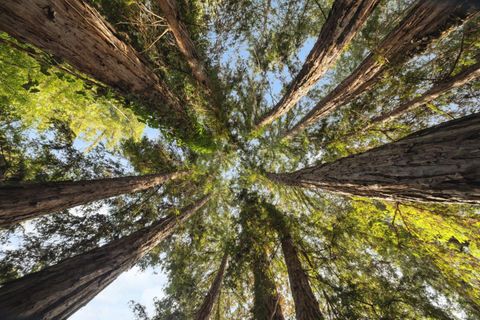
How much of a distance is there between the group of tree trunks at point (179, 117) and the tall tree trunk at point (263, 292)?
32 mm

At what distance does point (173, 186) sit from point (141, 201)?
4.46ft

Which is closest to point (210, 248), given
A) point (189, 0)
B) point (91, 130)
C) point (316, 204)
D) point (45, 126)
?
point (316, 204)

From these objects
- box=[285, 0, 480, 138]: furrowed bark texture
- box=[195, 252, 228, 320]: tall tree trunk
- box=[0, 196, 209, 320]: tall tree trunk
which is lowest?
box=[195, 252, 228, 320]: tall tree trunk

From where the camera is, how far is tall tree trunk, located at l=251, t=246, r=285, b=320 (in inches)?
176

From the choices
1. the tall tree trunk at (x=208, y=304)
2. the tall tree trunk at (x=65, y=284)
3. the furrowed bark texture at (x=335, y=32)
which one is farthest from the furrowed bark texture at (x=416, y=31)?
the tall tree trunk at (x=208, y=304)

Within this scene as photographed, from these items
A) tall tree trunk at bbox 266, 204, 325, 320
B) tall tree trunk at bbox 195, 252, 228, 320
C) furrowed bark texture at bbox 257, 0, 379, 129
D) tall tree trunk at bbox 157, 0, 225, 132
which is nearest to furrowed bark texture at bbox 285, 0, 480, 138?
furrowed bark texture at bbox 257, 0, 379, 129

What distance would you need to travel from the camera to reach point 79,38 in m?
2.84

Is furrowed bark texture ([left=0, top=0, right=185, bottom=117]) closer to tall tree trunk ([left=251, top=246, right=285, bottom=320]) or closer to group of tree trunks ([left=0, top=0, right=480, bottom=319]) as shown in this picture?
group of tree trunks ([left=0, top=0, right=480, bottom=319])

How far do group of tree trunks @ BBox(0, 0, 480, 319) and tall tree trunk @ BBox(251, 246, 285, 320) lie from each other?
0.10 feet

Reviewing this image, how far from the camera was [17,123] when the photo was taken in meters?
A: 6.75

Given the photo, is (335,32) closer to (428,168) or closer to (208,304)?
(428,168)

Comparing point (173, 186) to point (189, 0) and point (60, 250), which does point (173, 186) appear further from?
point (189, 0)

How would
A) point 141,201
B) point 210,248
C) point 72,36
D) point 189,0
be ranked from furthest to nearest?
point 210,248 → point 141,201 → point 189,0 → point 72,36

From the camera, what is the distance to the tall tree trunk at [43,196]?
10.1ft
